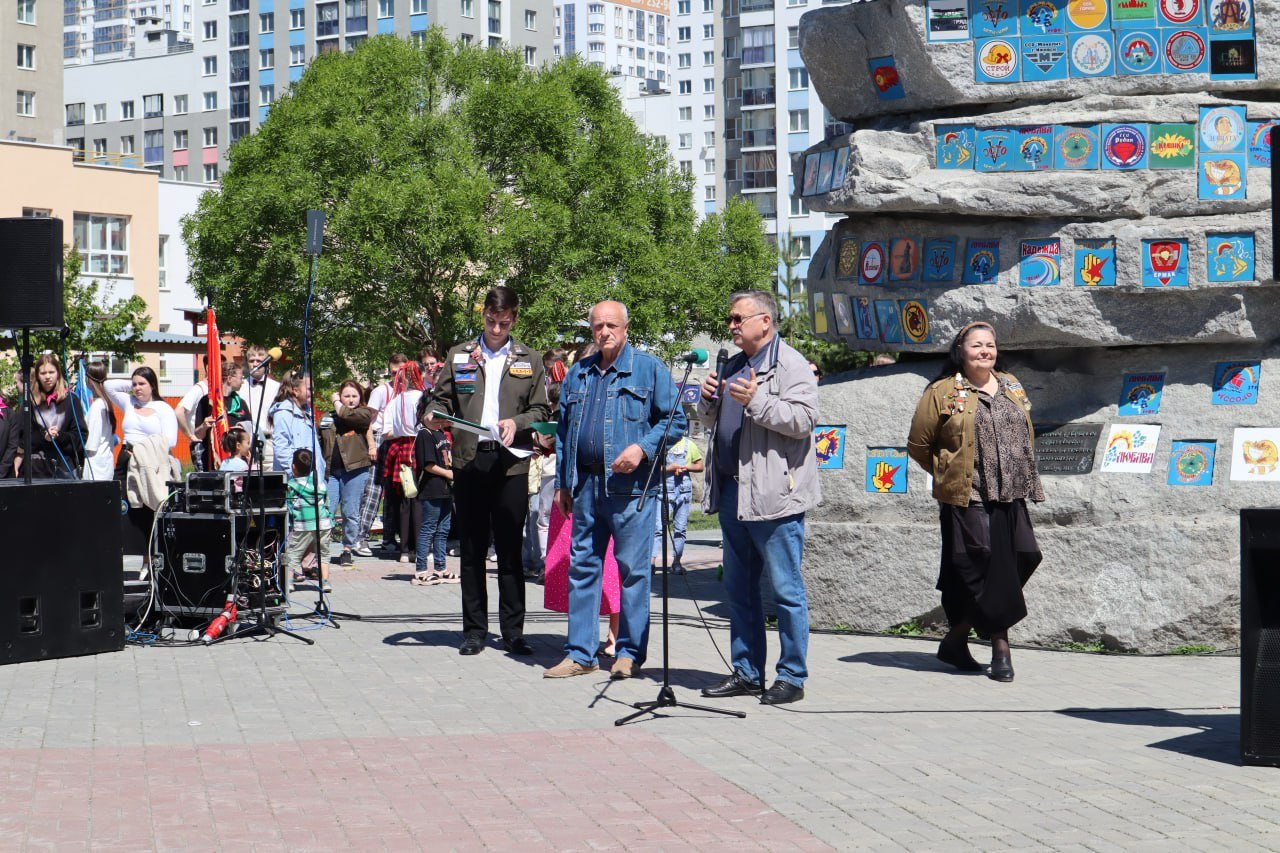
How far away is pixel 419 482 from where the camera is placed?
14.6 m

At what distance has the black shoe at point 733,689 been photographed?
8.22m

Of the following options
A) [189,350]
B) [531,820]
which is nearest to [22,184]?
[189,350]

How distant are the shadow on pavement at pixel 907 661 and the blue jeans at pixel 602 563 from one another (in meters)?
1.29

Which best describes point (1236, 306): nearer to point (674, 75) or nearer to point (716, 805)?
point (716, 805)

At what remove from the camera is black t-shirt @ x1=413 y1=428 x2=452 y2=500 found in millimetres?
14086

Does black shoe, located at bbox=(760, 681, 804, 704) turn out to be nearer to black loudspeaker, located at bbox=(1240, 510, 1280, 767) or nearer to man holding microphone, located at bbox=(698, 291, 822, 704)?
man holding microphone, located at bbox=(698, 291, 822, 704)

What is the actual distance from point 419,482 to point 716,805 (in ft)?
29.2

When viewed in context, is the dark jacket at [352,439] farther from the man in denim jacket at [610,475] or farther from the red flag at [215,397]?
the man in denim jacket at [610,475]

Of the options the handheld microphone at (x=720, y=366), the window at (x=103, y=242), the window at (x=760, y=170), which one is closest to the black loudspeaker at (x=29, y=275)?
the handheld microphone at (x=720, y=366)

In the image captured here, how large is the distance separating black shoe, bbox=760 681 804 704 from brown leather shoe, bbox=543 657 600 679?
4.04 feet

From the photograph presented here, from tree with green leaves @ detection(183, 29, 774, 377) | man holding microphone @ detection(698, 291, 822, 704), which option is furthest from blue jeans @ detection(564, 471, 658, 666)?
tree with green leaves @ detection(183, 29, 774, 377)

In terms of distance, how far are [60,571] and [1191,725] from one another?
6305 millimetres

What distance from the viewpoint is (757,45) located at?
92.6m

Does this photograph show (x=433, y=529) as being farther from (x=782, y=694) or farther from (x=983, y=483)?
(x=782, y=694)
